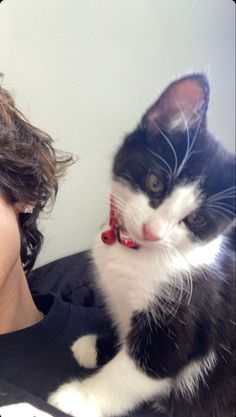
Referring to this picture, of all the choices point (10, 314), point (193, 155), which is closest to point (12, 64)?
point (193, 155)

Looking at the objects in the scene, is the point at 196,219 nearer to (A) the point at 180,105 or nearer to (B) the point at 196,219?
(B) the point at 196,219

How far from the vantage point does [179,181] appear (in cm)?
57

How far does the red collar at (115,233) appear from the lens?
0.62 metres

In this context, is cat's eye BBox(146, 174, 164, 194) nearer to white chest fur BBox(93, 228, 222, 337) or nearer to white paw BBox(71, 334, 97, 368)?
white chest fur BBox(93, 228, 222, 337)

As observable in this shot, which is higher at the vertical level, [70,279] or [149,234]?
Answer: [149,234]

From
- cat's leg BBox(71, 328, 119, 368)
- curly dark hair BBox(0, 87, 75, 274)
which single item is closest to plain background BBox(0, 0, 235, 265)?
curly dark hair BBox(0, 87, 75, 274)

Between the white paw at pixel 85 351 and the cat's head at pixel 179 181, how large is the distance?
205mm

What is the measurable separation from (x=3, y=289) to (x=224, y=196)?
380 mm

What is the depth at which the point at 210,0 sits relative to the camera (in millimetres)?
613

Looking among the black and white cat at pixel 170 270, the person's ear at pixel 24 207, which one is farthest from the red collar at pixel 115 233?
the person's ear at pixel 24 207

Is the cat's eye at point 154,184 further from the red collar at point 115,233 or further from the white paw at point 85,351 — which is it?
the white paw at point 85,351

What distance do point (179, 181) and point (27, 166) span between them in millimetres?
234

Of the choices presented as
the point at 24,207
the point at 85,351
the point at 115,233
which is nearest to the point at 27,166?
the point at 24,207

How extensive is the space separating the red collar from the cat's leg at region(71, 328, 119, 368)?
0.46 ft
